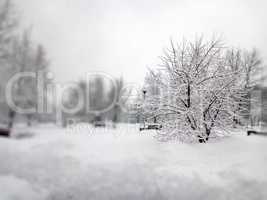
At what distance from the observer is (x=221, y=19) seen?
2.30 m

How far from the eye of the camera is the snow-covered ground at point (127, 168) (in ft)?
5.08

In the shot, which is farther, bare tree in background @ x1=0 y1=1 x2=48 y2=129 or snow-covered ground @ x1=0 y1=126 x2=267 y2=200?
bare tree in background @ x1=0 y1=1 x2=48 y2=129

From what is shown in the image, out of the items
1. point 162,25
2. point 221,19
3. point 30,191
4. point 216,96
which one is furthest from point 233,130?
point 30,191

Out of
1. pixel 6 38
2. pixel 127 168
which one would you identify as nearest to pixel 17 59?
pixel 6 38

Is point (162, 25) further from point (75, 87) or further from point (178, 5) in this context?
point (75, 87)

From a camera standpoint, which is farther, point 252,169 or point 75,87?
point 75,87

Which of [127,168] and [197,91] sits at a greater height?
[197,91]

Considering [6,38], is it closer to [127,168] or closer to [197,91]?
[127,168]

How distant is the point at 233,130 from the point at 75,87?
195 cm

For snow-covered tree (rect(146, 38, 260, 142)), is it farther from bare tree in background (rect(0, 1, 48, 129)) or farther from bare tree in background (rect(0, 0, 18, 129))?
bare tree in background (rect(0, 0, 18, 129))

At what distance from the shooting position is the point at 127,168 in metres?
1.70

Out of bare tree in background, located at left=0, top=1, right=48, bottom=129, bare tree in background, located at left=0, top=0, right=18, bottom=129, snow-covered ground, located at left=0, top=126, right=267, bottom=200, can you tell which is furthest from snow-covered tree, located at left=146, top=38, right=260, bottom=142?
bare tree in background, located at left=0, top=0, right=18, bottom=129

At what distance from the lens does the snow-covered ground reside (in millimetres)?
1550

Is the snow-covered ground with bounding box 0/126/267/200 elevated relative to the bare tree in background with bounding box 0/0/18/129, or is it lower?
lower
